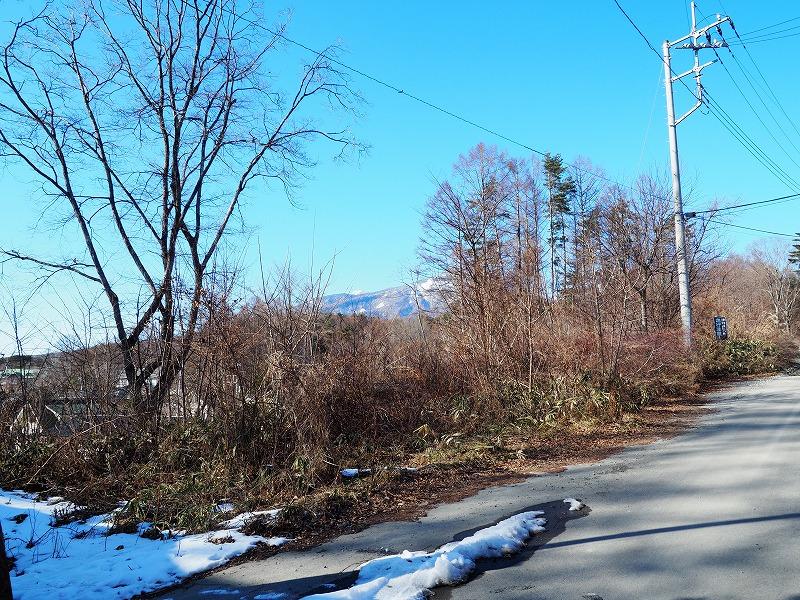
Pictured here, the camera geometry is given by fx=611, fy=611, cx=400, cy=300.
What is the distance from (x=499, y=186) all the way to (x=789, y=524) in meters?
27.1

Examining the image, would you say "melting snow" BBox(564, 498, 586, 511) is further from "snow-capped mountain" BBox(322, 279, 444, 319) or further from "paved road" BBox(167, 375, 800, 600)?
"snow-capped mountain" BBox(322, 279, 444, 319)

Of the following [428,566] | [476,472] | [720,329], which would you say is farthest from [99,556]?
[720,329]

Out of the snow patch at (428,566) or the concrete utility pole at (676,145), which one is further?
the concrete utility pole at (676,145)

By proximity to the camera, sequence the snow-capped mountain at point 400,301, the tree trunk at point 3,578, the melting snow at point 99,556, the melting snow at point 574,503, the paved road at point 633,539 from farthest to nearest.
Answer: the snow-capped mountain at point 400,301 → the melting snow at point 574,503 → the melting snow at point 99,556 → the paved road at point 633,539 → the tree trunk at point 3,578

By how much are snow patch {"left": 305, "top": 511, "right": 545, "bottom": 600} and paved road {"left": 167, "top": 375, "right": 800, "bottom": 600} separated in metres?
0.14

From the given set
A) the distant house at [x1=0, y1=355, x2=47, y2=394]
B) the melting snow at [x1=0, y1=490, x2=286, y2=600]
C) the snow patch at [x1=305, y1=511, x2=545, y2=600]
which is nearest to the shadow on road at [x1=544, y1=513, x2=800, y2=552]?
A: the snow patch at [x1=305, y1=511, x2=545, y2=600]

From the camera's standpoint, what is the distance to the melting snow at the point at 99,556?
16.8 ft

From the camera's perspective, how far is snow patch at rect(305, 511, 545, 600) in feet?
14.4

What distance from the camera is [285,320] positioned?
403 inches

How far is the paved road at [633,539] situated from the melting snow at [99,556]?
46cm

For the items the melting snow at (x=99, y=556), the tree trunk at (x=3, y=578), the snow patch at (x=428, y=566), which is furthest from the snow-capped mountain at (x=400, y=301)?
the tree trunk at (x=3, y=578)

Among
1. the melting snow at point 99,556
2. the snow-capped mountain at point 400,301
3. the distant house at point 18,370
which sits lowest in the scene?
the melting snow at point 99,556

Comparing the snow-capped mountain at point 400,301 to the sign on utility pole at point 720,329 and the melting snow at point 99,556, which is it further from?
the sign on utility pole at point 720,329

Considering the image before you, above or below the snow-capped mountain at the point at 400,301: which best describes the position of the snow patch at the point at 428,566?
below
